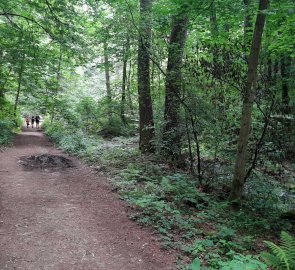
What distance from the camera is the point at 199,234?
19.7ft

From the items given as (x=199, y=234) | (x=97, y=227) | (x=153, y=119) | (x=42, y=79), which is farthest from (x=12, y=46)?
(x=199, y=234)

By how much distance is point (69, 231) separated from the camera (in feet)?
19.1

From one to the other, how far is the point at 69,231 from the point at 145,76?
7.28m

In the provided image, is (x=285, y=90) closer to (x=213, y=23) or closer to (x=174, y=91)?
(x=213, y=23)

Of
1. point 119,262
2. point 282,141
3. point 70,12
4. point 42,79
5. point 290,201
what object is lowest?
point 290,201

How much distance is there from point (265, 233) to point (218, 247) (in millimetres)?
1917

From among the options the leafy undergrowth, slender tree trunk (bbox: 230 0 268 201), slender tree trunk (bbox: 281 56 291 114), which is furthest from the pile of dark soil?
slender tree trunk (bbox: 281 56 291 114)

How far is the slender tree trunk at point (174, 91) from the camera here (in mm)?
9117

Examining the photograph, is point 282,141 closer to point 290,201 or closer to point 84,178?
point 290,201

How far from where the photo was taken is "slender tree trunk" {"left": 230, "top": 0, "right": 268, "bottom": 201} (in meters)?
6.88

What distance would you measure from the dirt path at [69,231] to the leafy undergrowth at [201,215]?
41 centimetres

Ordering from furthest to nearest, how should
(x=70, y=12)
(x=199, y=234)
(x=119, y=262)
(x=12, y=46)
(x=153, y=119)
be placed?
(x=12, y=46) < (x=153, y=119) < (x=70, y=12) < (x=199, y=234) < (x=119, y=262)

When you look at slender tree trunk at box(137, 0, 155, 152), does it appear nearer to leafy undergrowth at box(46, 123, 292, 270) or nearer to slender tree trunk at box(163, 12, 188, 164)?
slender tree trunk at box(163, 12, 188, 164)

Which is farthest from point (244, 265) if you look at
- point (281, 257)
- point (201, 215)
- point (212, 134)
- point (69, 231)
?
point (212, 134)
